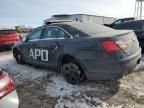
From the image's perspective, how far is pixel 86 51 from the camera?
14.4ft

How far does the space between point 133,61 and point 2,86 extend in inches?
114

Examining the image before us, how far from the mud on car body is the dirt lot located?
359mm

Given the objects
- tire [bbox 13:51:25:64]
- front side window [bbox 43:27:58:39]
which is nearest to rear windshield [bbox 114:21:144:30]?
front side window [bbox 43:27:58:39]

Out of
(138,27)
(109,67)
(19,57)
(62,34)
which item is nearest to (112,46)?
(109,67)

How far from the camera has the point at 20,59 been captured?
7406mm

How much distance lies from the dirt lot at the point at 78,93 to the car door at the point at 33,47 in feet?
2.29

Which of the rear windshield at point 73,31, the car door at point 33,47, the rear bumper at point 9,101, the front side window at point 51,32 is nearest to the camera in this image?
the rear bumper at point 9,101

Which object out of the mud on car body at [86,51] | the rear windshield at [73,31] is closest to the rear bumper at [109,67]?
the mud on car body at [86,51]

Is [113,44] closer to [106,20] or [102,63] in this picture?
[102,63]

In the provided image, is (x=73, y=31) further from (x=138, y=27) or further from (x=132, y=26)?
(x=132, y=26)

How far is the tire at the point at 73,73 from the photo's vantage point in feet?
15.7

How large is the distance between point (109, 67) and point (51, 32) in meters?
2.24

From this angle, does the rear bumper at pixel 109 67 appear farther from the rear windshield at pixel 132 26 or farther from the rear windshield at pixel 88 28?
the rear windshield at pixel 132 26

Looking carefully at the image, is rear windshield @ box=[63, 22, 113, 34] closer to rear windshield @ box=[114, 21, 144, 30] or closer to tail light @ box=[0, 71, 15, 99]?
tail light @ box=[0, 71, 15, 99]
